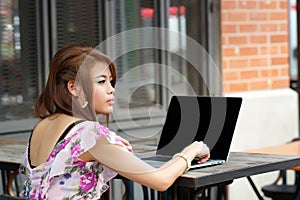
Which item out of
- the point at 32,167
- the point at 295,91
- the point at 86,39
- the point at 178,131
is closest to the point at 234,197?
the point at 295,91

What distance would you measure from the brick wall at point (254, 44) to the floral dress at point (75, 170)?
3439 mm

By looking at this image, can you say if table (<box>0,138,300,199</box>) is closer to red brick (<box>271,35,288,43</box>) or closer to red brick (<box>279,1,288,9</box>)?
red brick (<box>271,35,288,43</box>)

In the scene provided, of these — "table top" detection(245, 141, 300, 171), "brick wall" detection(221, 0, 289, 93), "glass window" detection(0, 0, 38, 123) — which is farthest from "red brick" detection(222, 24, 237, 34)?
"glass window" detection(0, 0, 38, 123)

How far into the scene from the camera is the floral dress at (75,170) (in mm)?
2918

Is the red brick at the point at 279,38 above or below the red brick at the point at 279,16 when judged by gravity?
below

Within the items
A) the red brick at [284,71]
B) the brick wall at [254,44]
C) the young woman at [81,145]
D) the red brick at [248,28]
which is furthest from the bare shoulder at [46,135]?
the red brick at [284,71]

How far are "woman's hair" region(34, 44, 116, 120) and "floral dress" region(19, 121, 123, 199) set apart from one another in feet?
0.30

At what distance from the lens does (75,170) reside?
9.70 ft

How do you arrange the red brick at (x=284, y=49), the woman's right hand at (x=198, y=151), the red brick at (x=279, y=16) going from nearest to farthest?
the woman's right hand at (x=198, y=151) → the red brick at (x=279, y=16) → the red brick at (x=284, y=49)

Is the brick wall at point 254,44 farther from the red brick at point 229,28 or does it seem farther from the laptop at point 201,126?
the laptop at point 201,126

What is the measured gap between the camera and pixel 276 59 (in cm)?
679

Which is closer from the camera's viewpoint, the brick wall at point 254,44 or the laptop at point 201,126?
the laptop at point 201,126

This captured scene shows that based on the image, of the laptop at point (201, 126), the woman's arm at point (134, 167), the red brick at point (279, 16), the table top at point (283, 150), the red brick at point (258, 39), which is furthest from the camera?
the red brick at point (279, 16)

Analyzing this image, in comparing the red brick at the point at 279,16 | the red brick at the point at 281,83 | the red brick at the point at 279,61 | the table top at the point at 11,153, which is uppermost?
the red brick at the point at 279,16
